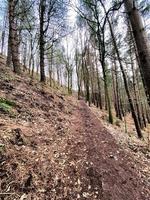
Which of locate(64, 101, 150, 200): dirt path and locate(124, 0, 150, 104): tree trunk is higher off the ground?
locate(124, 0, 150, 104): tree trunk

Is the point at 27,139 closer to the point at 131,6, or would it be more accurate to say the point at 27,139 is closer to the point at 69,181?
the point at 69,181

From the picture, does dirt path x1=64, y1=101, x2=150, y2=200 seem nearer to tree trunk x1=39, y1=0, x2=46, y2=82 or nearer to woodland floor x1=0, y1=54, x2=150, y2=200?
woodland floor x1=0, y1=54, x2=150, y2=200

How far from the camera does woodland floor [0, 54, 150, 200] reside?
374cm

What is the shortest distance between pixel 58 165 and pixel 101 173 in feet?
3.08

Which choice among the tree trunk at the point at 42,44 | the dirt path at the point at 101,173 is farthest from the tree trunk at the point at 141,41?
the tree trunk at the point at 42,44

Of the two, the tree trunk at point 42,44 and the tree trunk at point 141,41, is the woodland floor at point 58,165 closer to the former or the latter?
the tree trunk at point 141,41

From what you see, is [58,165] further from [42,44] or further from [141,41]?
[42,44]

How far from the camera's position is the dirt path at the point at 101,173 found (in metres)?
3.96

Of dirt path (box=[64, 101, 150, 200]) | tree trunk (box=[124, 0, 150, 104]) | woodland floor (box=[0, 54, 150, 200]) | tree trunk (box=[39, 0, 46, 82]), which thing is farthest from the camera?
tree trunk (box=[39, 0, 46, 82])

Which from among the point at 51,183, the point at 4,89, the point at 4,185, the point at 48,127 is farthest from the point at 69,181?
the point at 4,89

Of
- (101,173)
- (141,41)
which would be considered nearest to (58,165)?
(101,173)

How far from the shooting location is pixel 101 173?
14.9ft

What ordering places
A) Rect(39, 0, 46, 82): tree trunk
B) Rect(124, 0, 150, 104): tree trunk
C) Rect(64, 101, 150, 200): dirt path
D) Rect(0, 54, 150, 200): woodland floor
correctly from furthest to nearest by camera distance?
Rect(39, 0, 46, 82): tree trunk → Rect(64, 101, 150, 200): dirt path → Rect(0, 54, 150, 200): woodland floor → Rect(124, 0, 150, 104): tree trunk

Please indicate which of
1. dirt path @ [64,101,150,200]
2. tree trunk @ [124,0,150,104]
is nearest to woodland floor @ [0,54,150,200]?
dirt path @ [64,101,150,200]
